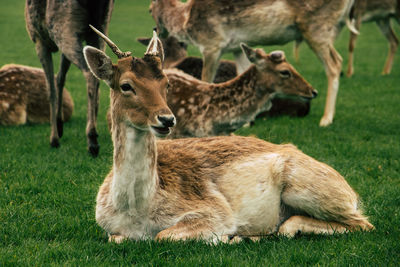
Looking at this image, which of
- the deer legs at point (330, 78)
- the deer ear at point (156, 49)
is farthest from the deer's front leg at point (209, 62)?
the deer ear at point (156, 49)

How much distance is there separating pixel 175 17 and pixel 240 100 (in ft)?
11.0

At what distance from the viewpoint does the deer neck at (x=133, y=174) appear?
13.5 ft

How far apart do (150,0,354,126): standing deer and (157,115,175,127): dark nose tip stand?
19.0 feet

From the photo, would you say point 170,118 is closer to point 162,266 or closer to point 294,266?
point 162,266

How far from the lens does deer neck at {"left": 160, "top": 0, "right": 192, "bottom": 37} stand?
995 centimetres

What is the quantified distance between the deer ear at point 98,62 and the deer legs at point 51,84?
3822 millimetres

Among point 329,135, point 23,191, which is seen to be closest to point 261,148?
point 23,191

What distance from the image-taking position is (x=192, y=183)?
451 centimetres

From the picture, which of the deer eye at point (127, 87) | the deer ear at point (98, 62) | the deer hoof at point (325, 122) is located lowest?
the deer hoof at point (325, 122)

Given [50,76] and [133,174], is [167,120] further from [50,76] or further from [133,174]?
[50,76]

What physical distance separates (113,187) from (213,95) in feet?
11.2

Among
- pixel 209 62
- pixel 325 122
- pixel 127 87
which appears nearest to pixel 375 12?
pixel 325 122

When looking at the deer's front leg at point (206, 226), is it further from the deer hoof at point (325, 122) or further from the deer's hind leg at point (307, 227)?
the deer hoof at point (325, 122)

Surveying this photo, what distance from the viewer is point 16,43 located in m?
21.9
